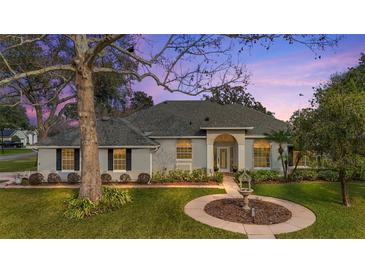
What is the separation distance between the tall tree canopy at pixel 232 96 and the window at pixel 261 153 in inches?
110

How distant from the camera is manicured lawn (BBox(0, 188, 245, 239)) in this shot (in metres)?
6.19

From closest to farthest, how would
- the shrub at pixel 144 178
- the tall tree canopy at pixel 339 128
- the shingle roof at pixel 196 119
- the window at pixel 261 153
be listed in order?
the tall tree canopy at pixel 339 128
the shrub at pixel 144 178
the window at pixel 261 153
the shingle roof at pixel 196 119

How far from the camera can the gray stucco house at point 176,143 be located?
12.2 m

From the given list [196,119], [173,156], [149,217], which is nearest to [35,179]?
[173,156]

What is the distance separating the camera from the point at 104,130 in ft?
43.3

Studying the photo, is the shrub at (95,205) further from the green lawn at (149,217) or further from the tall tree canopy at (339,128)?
the tall tree canopy at (339,128)

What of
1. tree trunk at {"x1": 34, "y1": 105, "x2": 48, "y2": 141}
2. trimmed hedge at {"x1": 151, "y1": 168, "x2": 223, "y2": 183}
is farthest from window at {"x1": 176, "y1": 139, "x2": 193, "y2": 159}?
tree trunk at {"x1": 34, "y1": 105, "x2": 48, "y2": 141}

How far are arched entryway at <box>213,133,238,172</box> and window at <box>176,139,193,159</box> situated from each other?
1.84m

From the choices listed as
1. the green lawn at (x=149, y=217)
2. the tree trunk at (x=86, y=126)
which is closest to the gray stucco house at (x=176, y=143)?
the green lawn at (x=149, y=217)

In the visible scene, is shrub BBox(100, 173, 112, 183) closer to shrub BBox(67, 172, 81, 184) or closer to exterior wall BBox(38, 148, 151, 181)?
exterior wall BBox(38, 148, 151, 181)

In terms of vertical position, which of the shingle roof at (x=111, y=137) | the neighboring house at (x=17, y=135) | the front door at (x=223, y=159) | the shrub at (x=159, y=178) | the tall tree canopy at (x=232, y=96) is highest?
the tall tree canopy at (x=232, y=96)
